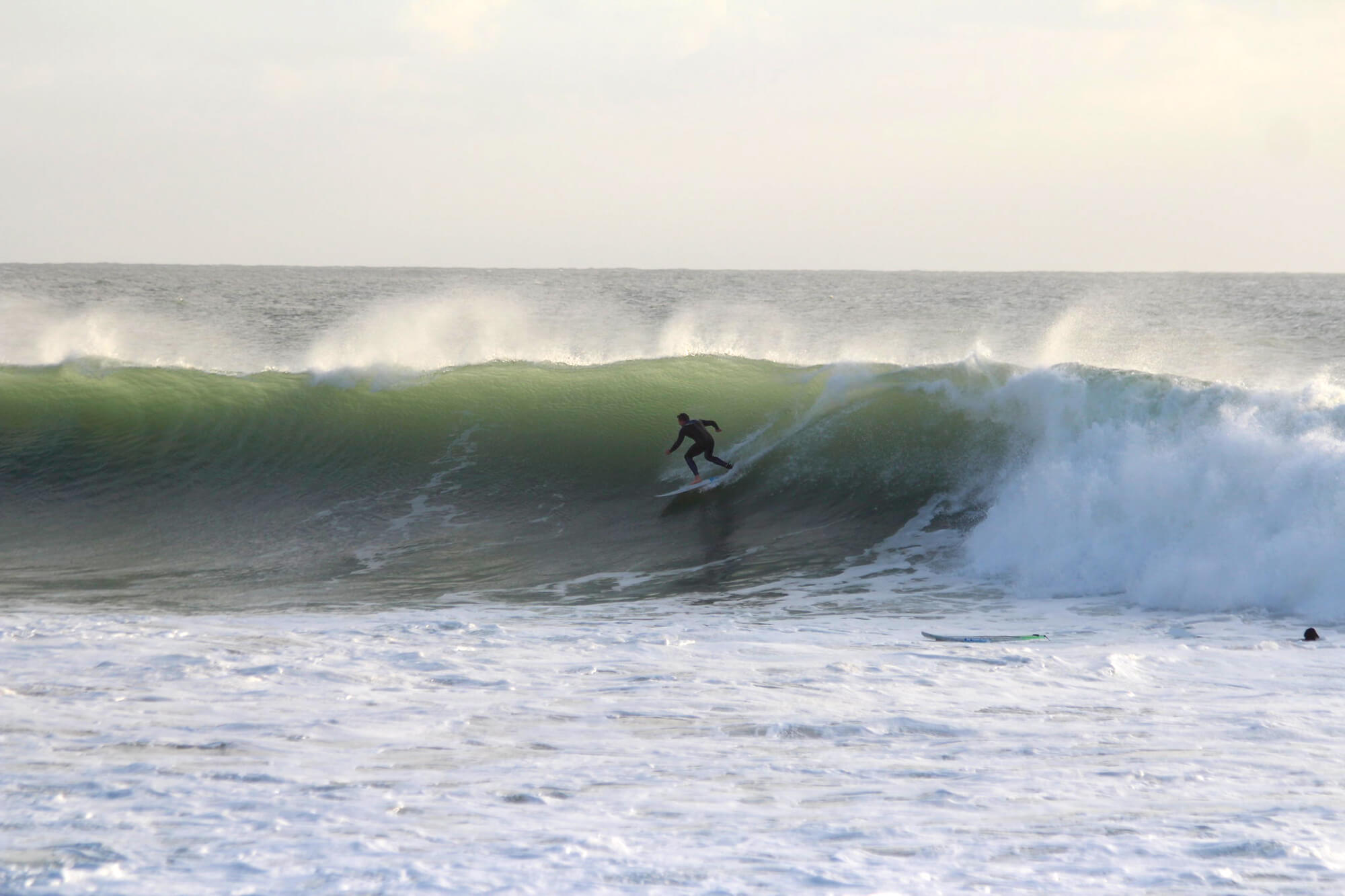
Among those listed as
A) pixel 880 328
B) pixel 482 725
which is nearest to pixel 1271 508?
pixel 482 725

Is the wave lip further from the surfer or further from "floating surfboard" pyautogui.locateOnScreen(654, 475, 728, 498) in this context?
the surfer

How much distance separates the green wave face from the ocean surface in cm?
6

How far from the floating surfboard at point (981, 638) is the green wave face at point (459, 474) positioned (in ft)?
8.76

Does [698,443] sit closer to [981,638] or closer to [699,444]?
[699,444]

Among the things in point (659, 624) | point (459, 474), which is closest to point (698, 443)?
point (459, 474)

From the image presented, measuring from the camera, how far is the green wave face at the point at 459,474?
35.2ft

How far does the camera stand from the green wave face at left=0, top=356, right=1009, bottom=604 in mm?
10719

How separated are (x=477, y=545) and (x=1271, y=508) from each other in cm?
713

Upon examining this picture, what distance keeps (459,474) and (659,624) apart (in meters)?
6.67

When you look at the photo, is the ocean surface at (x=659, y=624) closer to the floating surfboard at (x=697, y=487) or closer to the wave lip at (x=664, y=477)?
the wave lip at (x=664, y=477)

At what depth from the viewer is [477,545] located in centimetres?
1154

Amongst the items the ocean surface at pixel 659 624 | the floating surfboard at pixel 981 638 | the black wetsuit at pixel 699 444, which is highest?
the black wetsuit at pixel 699 444

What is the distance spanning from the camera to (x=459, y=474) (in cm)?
1424

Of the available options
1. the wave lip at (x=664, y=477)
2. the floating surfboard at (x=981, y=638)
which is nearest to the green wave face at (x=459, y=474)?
the wave lip at (x=664, y=477)
